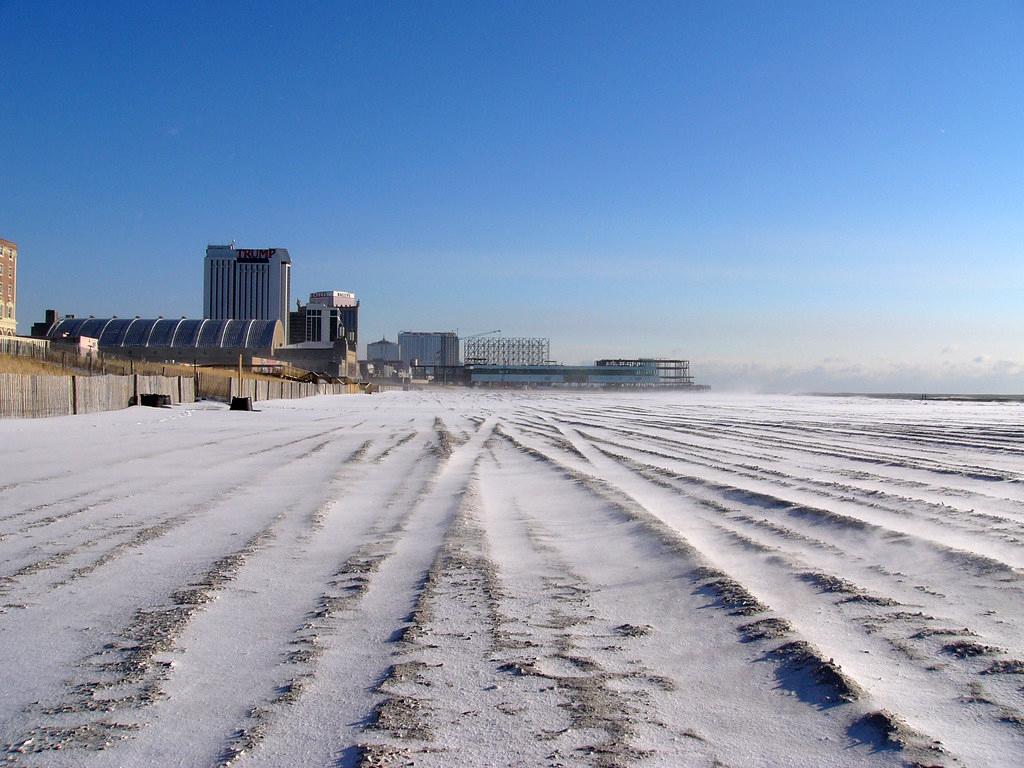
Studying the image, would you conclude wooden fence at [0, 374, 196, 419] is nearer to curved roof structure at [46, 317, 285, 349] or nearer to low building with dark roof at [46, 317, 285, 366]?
low building with dark roof at [46, 317, 285, 366]

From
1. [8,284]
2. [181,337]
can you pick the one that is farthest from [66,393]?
[181,337]

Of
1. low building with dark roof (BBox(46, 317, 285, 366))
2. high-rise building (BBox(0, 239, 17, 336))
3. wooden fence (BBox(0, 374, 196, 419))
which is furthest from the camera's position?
low building with dark roof (BBox(46, 317, 285, 366))

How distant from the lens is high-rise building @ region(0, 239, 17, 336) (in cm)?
7081

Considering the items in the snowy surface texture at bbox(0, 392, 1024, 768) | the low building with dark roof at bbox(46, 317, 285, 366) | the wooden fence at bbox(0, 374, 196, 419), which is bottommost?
the snowy surface texture at bbox(0, 392, 1024, 768)

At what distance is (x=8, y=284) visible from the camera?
7231 centimetres

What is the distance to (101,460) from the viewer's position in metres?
10.6

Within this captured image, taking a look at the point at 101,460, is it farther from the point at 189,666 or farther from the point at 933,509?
the point at 933,509

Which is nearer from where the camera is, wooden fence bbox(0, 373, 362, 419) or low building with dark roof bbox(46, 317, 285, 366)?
wooden fence bbox(0, 373, 362, 419)

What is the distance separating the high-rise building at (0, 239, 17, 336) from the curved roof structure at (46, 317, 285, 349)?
39.7 m

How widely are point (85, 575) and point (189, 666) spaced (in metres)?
1.76

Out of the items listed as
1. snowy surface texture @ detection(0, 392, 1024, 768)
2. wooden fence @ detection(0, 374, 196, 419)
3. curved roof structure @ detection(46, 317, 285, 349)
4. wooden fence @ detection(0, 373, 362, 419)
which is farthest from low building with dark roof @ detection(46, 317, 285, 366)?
snowy surface texture @ detection(0, 392, 1024, 768)

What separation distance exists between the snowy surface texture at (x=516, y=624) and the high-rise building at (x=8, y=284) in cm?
7352

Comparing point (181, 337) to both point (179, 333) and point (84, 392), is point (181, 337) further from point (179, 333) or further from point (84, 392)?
point (84, 392)

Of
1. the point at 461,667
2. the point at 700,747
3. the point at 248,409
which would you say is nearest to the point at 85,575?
the point at 461,667
